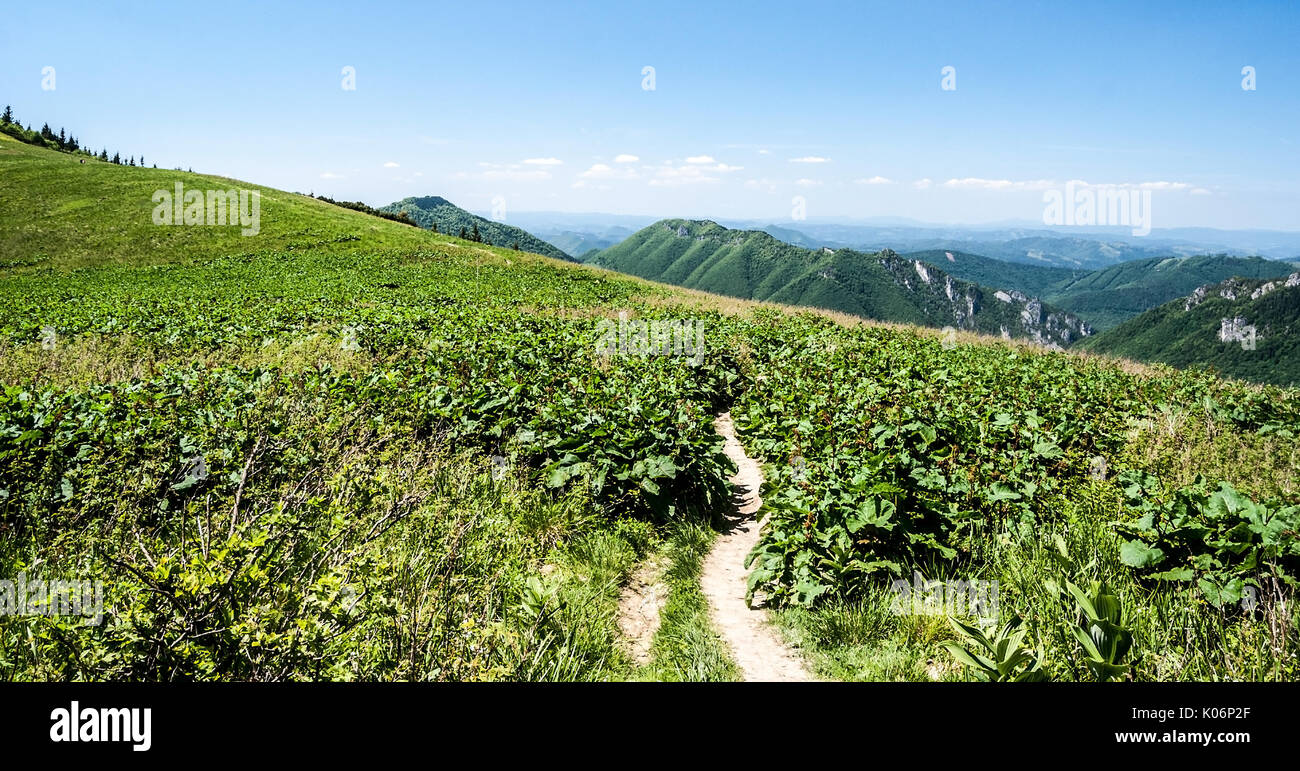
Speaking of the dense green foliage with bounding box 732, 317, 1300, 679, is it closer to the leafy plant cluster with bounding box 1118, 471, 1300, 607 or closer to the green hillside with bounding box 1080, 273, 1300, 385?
the leafy plant cluster with bounding box 1118, 471, 1300, 607

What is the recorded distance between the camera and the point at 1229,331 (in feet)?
471

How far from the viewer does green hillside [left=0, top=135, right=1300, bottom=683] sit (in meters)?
3.77

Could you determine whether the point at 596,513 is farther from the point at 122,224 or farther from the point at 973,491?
the point at 122,224

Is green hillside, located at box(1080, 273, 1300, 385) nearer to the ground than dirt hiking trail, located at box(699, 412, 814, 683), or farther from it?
farther from it

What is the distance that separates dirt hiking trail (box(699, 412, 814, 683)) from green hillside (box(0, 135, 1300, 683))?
0.16 metres

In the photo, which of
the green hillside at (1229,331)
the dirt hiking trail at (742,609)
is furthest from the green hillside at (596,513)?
the green hillside at (1229,331)

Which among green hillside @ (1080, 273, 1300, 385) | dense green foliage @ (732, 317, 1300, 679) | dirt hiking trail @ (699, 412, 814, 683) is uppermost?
green hillside @ (1080, 273, 1300, 385)

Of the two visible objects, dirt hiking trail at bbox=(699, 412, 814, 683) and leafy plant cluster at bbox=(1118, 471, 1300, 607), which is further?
dirt hiking trail at bbox=(699, 412, 814, 683)

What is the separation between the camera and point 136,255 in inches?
1816

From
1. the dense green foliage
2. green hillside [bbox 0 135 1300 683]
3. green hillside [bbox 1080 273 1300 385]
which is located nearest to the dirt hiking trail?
green hillside [bbox 0 135 1300 683]

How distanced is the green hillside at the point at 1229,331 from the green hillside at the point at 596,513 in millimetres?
129381

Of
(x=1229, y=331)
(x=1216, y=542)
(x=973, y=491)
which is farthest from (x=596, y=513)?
(x=1229, y=331)

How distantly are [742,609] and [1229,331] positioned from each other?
7779 inches
